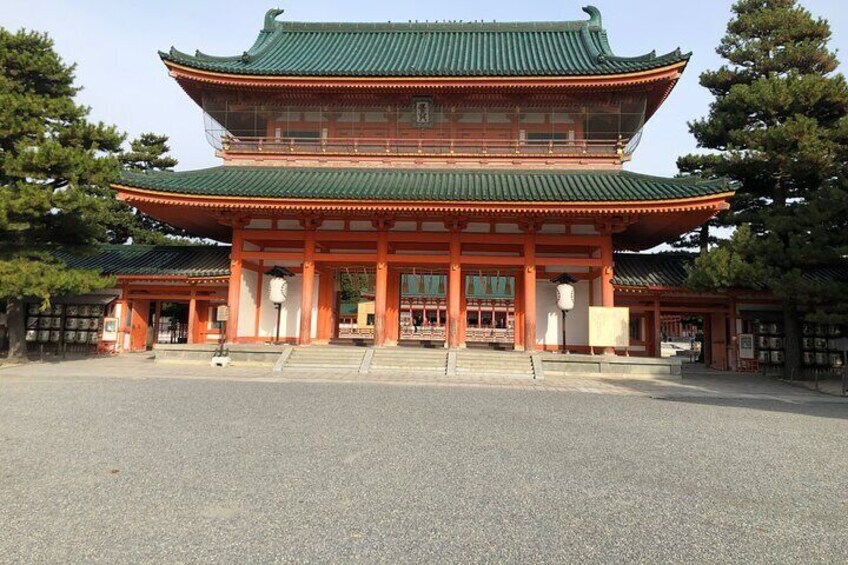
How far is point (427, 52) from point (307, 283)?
12.2 metres

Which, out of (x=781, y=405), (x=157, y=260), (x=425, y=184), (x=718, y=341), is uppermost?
(x=425, y=184)

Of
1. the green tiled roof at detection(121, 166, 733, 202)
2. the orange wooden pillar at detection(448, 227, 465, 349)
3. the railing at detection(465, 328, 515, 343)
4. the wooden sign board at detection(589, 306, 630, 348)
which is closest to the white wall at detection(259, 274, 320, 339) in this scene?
the green tiled roof at detection(121, 166, 733, 202)

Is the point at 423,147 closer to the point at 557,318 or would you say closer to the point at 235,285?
the point at 557,318

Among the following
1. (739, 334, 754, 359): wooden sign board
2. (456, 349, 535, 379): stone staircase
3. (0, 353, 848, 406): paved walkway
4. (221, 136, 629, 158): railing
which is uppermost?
(221, 136, 629, 158): railing

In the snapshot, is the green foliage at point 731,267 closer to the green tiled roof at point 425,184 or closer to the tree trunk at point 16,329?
the green tiled roof at point 425,184

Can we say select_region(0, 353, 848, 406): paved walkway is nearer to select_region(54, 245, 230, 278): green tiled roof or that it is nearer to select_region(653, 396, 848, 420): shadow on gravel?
select_region(653, 396, 848, 420): shadow on gravel

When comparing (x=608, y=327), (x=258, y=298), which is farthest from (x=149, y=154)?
(x=608, y=327)

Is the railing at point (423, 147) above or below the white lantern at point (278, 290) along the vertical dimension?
above

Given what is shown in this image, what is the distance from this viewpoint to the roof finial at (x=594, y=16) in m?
22.1

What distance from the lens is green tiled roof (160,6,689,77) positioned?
17.5 m

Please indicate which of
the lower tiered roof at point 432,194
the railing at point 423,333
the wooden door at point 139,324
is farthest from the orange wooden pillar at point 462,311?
the wooden door at point 139,324

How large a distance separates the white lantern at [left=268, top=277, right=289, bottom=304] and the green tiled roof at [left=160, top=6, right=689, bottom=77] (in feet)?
24.9

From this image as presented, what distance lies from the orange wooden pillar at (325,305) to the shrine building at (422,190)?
8 centimetres

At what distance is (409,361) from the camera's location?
612 inches
